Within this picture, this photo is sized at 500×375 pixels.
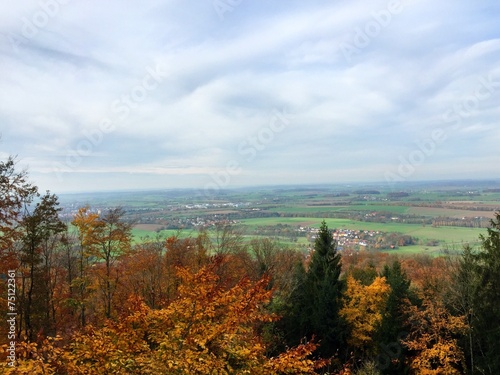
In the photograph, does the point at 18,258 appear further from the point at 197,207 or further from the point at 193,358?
the point at 197,207

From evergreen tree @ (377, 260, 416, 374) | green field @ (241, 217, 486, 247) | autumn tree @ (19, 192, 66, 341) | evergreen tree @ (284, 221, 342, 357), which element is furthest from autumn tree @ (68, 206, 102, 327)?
green field @ (241, 217, 486, 247)

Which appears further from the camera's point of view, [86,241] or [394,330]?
[86,241]

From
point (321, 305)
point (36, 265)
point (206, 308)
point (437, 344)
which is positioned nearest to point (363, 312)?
point (321, 305)

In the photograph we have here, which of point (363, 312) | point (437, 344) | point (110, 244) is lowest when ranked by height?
point (363, 312)

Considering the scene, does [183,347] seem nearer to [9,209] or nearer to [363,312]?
[9,209]

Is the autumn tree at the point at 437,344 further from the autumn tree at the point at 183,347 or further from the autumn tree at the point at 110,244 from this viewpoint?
the autumn tree at the point at 110,244

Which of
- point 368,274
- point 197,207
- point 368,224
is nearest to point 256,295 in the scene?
point 368,274

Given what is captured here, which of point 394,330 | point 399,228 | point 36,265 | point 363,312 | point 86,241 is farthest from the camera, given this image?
point 399,228

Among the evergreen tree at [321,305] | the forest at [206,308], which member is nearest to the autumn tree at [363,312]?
the forest at [206,308]

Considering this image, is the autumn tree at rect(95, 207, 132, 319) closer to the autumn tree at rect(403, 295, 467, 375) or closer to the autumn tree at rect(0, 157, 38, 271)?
the autumn tree at rect(0, 157, 38, 271)
